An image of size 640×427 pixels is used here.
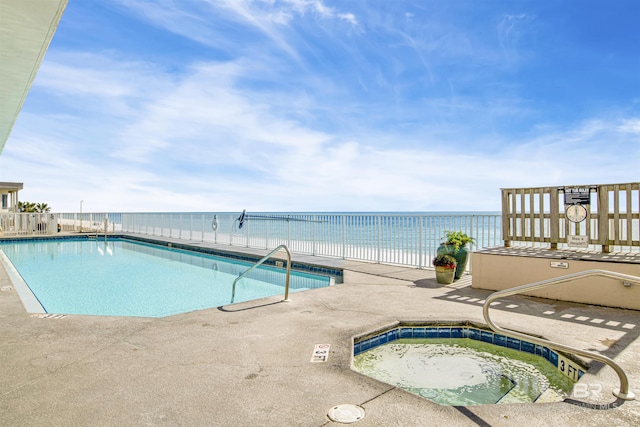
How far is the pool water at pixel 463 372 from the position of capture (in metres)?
2.46

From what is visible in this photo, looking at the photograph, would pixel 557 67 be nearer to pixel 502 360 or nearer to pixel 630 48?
pixel 630 48

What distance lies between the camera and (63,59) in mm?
9594

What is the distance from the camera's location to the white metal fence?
693 cm

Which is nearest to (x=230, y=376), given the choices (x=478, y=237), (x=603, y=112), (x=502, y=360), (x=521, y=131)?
(x=502, y=360)

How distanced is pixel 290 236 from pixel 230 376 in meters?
7.91

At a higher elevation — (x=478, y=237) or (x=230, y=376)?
(x=478, y=237)

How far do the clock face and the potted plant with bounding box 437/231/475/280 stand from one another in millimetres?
1427

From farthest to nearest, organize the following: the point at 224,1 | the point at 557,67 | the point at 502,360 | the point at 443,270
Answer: the point at 557,67 < the point at 224,1 < the point at 443,270 < the point at 502,360

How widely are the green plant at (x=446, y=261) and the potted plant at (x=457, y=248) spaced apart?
19 cm

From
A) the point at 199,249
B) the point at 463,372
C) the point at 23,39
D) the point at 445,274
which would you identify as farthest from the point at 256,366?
the point at 199,249

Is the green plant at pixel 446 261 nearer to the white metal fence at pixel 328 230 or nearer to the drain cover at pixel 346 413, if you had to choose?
the white metal fence at pixel 328 230

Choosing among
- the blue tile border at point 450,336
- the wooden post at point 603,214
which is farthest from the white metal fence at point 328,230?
the blue tile border at point 450,336

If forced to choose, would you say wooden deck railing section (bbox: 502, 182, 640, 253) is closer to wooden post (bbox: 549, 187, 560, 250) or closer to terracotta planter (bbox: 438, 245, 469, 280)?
wooden post (bbox: 549, 187, 560, 250)

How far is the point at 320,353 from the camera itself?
9.46 ft
